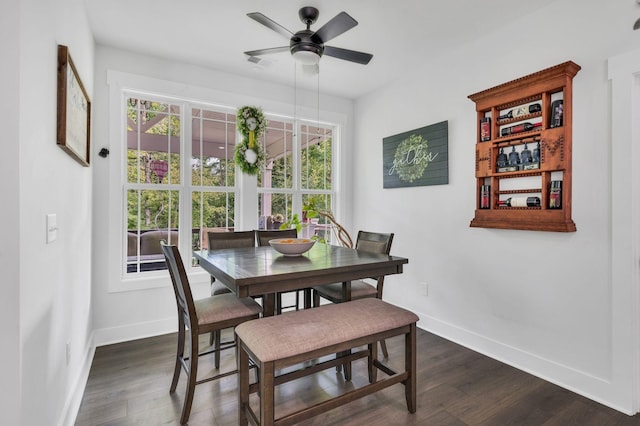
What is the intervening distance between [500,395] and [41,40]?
324cm

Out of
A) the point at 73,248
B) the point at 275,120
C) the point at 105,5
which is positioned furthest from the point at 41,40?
the point at 275,120

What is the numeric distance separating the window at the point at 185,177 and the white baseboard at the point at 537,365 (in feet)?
7.72

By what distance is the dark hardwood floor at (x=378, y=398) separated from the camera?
1935 millimetres

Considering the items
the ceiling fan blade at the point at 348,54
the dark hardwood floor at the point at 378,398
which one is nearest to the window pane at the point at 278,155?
the ceiling fan blade at the point at 348,54

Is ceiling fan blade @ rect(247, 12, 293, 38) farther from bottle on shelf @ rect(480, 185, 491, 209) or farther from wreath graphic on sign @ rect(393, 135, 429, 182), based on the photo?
bottle on shelf @ rect(480, 185, 491, 209)

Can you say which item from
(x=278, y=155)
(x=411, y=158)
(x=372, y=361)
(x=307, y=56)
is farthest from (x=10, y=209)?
(x=411, y=158)

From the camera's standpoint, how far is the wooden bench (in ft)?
5.06

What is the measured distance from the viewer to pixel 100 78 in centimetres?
302

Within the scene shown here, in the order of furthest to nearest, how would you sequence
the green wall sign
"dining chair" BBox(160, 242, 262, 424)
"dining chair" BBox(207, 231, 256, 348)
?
the green wall sign, "dining chair" BBox(207, 231, 256, 348), "dining chair" BBox(160, 242, 262, 424)

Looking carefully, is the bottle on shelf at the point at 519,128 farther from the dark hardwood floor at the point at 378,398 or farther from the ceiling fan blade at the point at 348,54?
the dark hardwood floor at the point at 378,398

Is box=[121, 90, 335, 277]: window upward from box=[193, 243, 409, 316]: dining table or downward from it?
upward

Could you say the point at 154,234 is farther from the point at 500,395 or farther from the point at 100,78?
the point at 500,395

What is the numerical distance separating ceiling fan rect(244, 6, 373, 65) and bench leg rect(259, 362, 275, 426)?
6.45 feet

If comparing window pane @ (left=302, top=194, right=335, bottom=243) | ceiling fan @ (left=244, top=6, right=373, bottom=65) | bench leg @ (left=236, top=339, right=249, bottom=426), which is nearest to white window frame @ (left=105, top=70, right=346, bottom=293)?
window pane @ (left=302, top=194, right=335, bottom=243)
